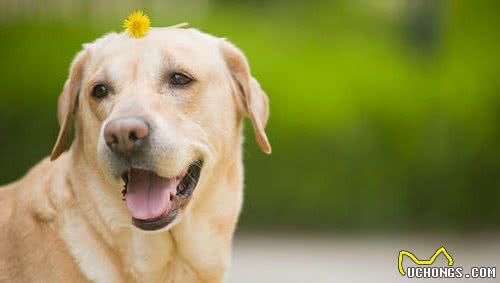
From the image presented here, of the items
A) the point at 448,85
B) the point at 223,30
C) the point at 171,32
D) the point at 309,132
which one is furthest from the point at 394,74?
the point at 171,32

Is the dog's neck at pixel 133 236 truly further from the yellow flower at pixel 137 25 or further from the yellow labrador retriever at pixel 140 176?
the yellow flower at pixel 137 25

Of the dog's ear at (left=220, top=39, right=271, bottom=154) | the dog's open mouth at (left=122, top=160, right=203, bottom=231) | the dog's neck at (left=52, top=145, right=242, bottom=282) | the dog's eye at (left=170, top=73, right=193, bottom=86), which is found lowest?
the dog's neck at (left=52, top=145, right=242, bottom=282)

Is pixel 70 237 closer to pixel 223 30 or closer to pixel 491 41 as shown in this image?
pixel 223 30

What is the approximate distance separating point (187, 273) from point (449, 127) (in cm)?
485

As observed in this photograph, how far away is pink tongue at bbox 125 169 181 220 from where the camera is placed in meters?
3.13

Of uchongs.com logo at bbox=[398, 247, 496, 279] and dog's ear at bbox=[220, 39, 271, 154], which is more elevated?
dog's ear at bbox=[220, 39, 271, 154]

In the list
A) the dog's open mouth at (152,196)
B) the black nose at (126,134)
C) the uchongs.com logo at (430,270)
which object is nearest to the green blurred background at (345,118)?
the uchongs.com logo at (430,270)

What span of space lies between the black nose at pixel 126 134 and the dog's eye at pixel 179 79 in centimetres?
33

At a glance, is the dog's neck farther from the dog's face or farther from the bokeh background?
the bokeh background

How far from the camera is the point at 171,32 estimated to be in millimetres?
3393

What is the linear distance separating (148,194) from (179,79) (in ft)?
1.48

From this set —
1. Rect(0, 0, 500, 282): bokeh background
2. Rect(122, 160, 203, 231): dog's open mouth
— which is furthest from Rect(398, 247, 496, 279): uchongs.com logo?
Rect(0, 0, 500, 282): bokeh background

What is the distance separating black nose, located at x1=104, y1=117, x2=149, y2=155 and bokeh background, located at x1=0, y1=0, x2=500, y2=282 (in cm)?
417

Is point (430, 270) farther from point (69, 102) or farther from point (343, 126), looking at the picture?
point (343, 126)
